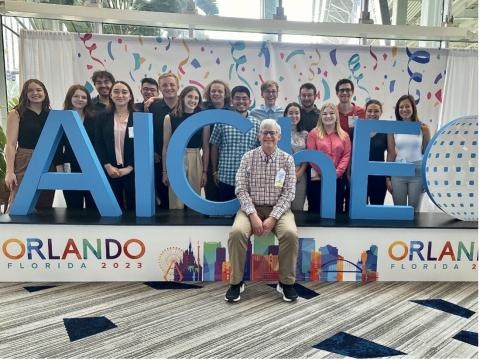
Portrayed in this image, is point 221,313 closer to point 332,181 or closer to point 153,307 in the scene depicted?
point 153,307

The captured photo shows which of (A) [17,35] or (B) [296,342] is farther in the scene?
(A) [17,35]

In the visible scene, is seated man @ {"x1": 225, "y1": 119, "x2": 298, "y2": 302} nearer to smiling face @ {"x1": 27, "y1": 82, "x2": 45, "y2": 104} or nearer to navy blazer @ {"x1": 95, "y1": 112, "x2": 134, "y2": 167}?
navy blazer @ {"x1": 95, "y1": 112, "x2": 134, "y2": 167}

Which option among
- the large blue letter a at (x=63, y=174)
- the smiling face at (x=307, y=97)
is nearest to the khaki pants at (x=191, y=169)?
the large blue letter a at (x=63, y=174)

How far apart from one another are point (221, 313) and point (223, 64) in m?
2.66

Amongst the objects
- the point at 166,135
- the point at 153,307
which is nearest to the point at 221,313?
the point at 153,307

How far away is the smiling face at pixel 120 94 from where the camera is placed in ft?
10.6

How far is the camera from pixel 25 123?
322 centimetres

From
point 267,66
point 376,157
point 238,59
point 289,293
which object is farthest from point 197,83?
point 289,293

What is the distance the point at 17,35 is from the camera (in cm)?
389

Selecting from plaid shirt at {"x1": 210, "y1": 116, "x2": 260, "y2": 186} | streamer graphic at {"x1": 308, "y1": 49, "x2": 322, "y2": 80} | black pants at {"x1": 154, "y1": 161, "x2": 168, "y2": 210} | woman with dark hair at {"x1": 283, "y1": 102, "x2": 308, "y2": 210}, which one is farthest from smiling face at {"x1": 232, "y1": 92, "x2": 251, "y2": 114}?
streamer graphic at {"x1": 308, "y1": 49, "x2": 322, "y2": 80}

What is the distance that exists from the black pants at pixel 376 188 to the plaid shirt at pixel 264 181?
116cm

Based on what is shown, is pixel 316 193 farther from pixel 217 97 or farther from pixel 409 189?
pixel 217 97

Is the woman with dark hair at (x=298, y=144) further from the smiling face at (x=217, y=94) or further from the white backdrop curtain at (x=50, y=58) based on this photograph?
the white backdrop curtain at (x=50, y=58)

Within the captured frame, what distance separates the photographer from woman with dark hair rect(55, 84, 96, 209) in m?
3.37
